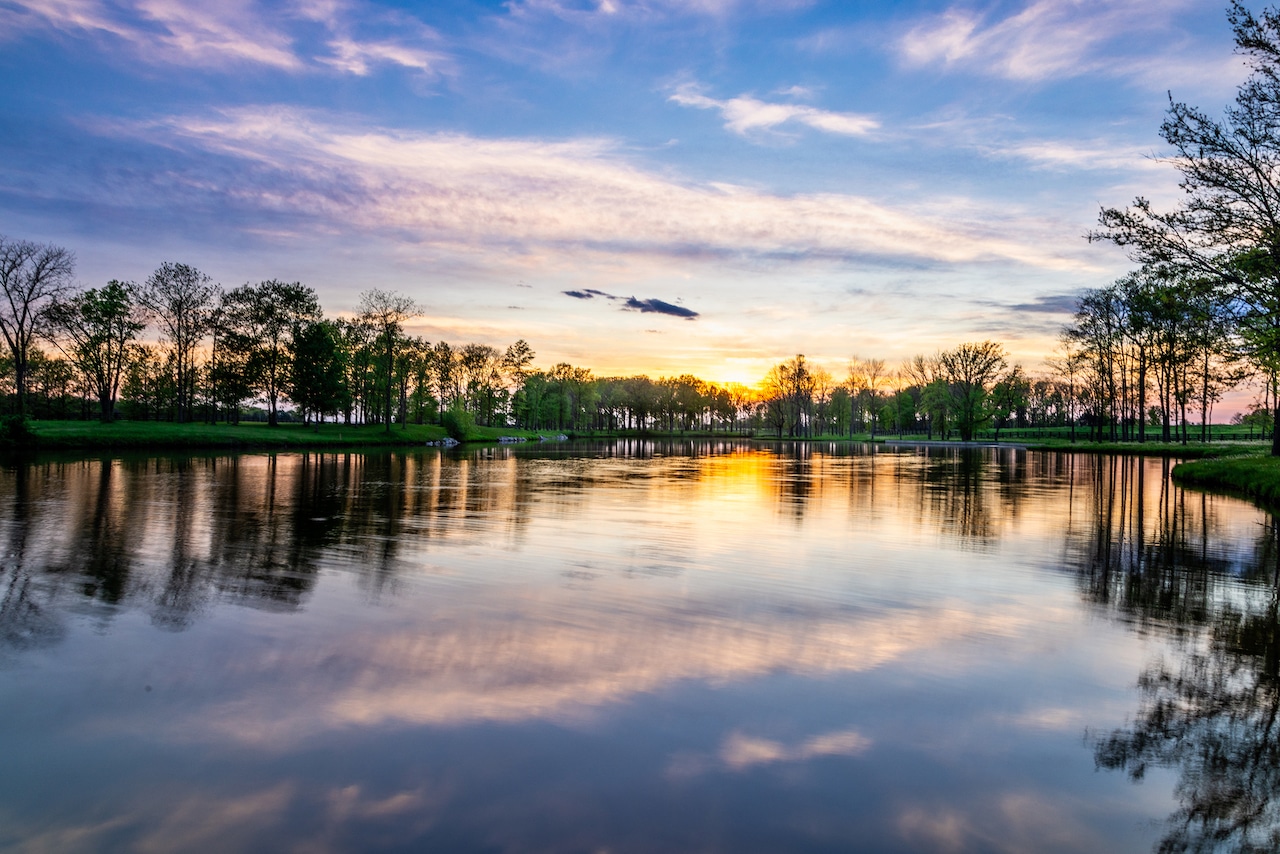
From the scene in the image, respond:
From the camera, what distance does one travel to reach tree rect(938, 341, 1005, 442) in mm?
110812

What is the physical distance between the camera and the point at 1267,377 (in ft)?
101

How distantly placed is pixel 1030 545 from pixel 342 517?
15.7 m

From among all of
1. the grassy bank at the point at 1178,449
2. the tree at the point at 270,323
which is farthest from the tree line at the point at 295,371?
the grassy bank at the point at 1178,449

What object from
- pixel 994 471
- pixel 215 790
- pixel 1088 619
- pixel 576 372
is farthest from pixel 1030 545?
pixel 576 372

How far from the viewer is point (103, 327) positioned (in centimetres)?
6719

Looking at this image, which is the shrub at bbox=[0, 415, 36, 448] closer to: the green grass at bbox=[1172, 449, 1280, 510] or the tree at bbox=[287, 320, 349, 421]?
the tree at bbox=[287, 320, 349, 421]

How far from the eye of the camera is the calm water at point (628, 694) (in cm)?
424

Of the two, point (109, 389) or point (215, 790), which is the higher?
point (109, 389)

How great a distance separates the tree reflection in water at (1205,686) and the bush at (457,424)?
85.9 meters

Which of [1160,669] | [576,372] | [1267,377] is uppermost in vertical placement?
[576,372]

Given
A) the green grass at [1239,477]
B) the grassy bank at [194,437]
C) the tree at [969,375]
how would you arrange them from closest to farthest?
1. the green grass at [1239,477]
2. the grassy bank at [194,437]
3. the tree at [969,375]

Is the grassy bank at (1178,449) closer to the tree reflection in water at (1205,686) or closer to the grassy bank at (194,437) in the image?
the tree reflection in water at (1205,686)

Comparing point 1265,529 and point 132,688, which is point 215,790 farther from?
point 1265,529

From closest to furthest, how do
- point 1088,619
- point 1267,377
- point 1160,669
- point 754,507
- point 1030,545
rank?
1. point 1160,669
2. point 1088,619
3. point 1030,545
4. point 754,507
5. point 1267,377
